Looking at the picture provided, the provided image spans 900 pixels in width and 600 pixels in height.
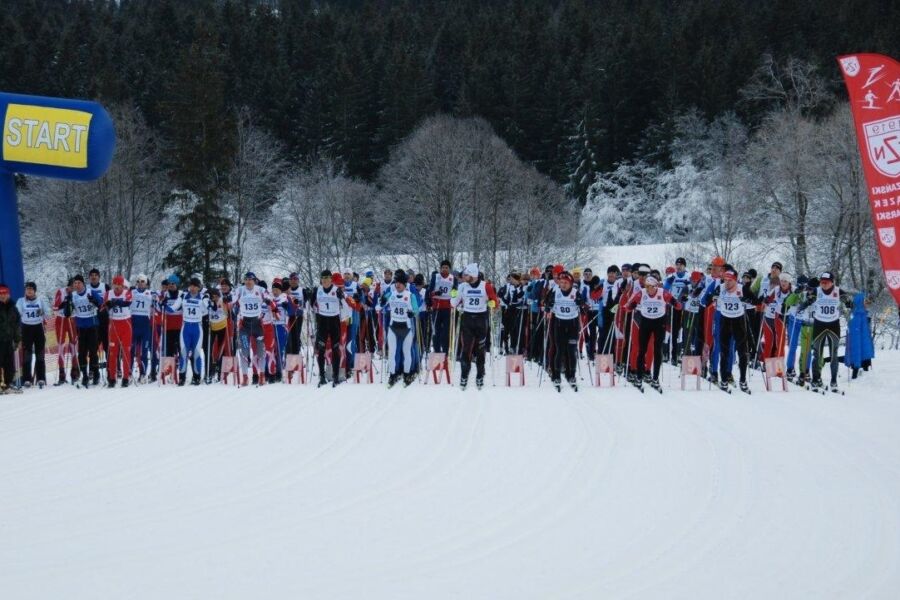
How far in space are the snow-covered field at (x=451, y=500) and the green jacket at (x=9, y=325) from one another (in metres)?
2.78

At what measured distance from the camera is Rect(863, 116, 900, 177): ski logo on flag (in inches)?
330

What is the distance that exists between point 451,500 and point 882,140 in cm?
612

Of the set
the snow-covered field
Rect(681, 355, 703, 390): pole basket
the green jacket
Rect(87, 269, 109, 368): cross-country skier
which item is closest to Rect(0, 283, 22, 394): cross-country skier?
the green jacket

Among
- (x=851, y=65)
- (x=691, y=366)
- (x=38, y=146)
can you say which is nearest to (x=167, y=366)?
Answer: (x=38, y=146)

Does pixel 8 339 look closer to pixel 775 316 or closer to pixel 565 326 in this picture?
pixel 565 326

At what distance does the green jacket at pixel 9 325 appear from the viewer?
→ 14.1 m

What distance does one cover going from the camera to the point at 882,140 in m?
8.52

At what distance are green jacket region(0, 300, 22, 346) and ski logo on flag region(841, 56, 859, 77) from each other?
1393 centimetres

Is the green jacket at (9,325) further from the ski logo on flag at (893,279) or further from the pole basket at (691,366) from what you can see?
the ski logo on flag at (893,279)

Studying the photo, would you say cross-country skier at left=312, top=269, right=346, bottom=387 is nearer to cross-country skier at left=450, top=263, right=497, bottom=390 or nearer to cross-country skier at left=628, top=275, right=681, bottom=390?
cross-country skier at left=450, top=263, right=497, bottom=390

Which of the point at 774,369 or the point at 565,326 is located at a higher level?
the point at 565,326

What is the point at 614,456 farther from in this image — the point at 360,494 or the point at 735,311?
the point at 735,311

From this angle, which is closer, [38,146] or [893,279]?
[893,279]

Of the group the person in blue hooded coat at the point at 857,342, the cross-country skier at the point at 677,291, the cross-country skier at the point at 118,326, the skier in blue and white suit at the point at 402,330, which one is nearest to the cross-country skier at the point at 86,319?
the cross-country skier at the point at 118,326
